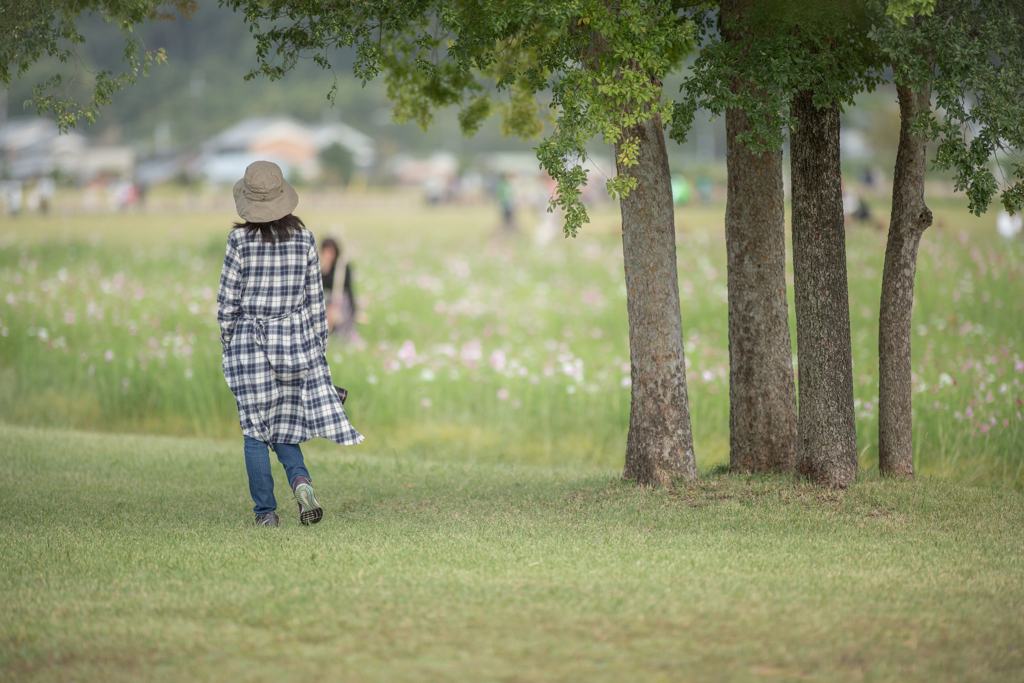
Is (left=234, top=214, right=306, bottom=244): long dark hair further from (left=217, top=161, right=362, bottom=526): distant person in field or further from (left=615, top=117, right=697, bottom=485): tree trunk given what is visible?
(left=615, top=117, right=697, bottom=485): tree trunk

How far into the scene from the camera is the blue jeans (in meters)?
5.31

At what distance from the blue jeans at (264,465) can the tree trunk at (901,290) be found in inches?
142

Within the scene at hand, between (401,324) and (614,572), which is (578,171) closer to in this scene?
(614,572)

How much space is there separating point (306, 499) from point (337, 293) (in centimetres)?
664

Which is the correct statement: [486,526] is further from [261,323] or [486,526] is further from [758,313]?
[758,313]

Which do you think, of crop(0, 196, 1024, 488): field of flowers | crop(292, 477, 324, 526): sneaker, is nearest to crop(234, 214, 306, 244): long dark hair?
crop(292, 477, 324, 526): sneaker

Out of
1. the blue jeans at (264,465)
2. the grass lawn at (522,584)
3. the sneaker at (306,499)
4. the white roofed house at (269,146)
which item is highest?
the white roofed house at (269,146)

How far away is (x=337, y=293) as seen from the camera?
461 inches

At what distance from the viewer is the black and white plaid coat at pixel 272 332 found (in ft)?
17.0

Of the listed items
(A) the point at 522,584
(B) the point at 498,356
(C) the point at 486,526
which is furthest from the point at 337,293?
(A) the point at 522,584

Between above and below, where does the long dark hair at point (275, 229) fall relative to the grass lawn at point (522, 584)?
above

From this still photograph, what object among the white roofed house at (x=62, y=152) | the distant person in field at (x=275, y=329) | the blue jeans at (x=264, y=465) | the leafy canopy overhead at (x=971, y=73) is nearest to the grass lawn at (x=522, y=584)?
the blue jeans at (x=264, y=465)

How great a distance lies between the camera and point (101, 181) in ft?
264

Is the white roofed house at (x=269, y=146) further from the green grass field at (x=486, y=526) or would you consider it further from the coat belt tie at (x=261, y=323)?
the coat belt tie at (x=261, y=323)
